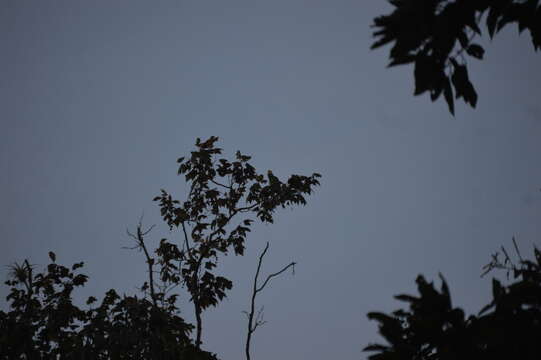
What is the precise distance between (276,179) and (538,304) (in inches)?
249

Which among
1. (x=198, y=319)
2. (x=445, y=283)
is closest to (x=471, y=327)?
(x=445, y=283)

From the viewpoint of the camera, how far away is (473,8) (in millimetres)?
1650

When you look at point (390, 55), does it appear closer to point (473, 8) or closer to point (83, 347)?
point (473, 8)

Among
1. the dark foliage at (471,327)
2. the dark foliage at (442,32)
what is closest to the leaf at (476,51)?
the dark foliage at (442,32)

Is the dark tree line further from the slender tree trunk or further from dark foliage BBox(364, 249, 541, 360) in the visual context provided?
the slender tree trunk

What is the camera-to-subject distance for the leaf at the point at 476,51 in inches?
72.7

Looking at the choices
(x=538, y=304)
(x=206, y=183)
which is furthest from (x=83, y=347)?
(x=538, y=304)

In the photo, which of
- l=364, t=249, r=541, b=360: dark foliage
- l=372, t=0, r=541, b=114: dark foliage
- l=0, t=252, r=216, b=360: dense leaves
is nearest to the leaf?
l=372, t=0, r=541, b=114: dark foliage

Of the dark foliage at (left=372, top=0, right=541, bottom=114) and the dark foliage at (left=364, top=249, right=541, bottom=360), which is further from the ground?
the dark foliage at (left=372, top=0, right=541, bottom=114)

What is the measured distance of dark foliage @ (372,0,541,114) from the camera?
5.15ft

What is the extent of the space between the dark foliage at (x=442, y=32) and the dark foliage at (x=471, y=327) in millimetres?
1004

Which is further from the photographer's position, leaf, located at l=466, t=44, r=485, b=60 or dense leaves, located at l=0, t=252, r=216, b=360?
dense leaves, located at l=0, t=252, r=216, b=360

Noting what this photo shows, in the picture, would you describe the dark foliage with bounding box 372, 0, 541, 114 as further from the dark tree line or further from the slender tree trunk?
the slender tree trunk

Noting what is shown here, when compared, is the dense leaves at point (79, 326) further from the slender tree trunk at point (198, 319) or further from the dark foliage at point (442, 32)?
the dark foliage at point (442, 32)
